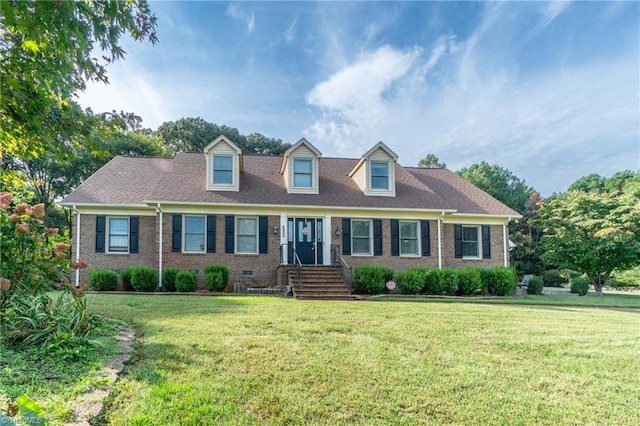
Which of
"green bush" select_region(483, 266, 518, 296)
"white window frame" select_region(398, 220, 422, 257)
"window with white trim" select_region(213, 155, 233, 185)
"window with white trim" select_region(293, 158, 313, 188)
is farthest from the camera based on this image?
"window with white trim" select_region(293, 158, 313, 188)

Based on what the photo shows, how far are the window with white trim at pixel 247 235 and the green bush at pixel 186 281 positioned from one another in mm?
2011

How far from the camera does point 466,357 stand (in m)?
4.53

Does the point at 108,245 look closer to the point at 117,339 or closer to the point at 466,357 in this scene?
the point at 117,339

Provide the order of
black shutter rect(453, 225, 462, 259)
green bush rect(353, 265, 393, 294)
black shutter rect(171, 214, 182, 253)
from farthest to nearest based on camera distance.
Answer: black shutter rect(453, 225, 462, 259) → black shutter rect(171, 214, 182, 253) → green bush rect(353, 265, 393, 294)

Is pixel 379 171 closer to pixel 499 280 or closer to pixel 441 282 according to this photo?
pixel 441 282

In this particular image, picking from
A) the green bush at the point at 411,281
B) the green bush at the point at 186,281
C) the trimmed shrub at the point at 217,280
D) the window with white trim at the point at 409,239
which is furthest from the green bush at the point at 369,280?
the green bush at the point at 186,281

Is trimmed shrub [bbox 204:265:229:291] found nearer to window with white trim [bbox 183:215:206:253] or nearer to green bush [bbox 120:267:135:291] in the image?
window with white trim [bbox 183:215:206:253]

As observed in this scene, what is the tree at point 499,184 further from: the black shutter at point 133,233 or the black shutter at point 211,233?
the black shutter at point 133,233

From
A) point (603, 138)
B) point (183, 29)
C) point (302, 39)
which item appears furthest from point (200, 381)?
point (603, 138)

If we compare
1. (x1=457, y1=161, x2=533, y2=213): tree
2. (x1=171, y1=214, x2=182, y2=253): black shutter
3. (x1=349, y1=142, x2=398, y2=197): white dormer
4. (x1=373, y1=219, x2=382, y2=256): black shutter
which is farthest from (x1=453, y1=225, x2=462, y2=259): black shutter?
(x1=457, y1=161, x2=533, y2=213): tree

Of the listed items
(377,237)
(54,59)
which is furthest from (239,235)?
(54,59)

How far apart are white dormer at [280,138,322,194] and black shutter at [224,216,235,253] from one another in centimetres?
267

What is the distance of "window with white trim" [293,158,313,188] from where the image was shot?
609 inches

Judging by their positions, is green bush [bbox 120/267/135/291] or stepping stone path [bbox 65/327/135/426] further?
green bush [bbox 120/267/135/291]
